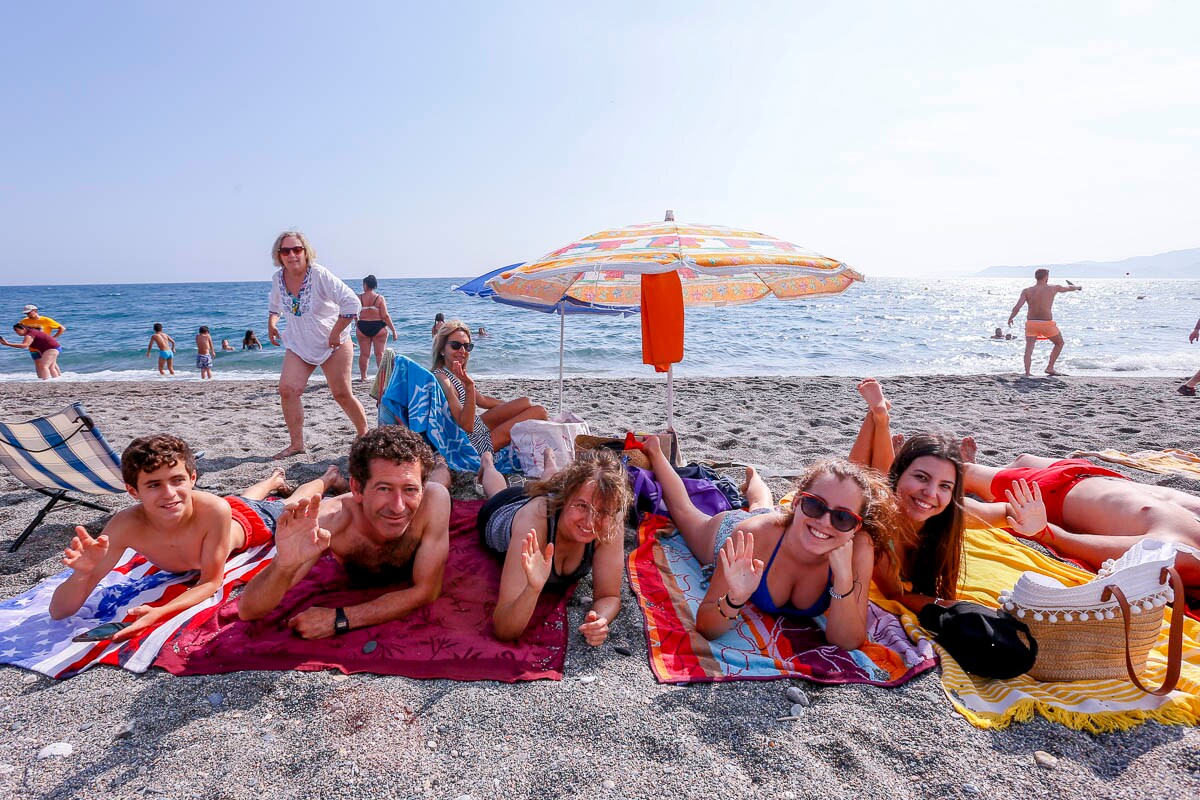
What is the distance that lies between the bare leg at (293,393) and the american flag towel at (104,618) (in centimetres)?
208

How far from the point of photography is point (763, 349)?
1667 centimetres

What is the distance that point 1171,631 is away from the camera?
2297mm

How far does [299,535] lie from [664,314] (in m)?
2.90

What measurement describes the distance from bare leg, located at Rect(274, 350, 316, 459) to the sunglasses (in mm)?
4567

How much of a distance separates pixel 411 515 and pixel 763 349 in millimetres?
14998

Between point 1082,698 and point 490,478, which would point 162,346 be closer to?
point 490,478

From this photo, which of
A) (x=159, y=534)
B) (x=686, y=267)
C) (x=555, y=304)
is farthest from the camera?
(x=555, y=304)

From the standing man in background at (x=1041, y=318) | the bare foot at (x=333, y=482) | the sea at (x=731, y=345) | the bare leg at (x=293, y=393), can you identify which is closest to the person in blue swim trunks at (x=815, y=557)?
the bare foot at (x=333, y=482)

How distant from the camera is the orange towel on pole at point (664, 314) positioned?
4406mm

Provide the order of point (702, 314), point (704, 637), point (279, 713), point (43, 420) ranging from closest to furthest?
point (279, 713) → point (704, 637) → point (43, 420) → point (702, 314)

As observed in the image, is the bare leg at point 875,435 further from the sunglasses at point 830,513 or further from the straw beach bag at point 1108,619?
the sunglasses at point 830,513

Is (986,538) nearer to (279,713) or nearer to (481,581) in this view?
(481,581)

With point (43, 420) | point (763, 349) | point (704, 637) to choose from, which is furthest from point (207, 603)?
point (763, 349)

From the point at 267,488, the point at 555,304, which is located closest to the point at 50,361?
the point at 267,488
